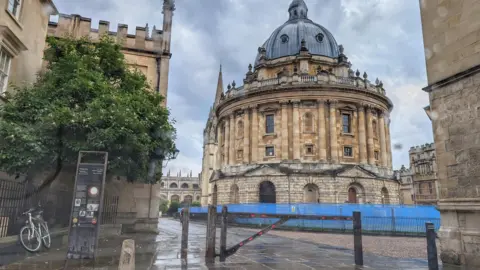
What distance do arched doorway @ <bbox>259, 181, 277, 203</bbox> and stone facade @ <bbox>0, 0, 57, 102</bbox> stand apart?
2680 cm

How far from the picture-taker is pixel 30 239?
8.52m

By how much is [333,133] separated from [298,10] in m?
27.3

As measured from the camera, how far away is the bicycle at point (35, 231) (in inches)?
335

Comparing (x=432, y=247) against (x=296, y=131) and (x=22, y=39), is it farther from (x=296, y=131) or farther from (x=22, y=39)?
(x=296, y=131)

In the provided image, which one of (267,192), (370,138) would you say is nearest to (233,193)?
(267,192)

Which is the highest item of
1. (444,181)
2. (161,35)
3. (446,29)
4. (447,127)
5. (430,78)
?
(161,35)

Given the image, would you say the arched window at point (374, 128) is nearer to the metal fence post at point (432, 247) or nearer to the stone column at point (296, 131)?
the stone column at point (296, 131)

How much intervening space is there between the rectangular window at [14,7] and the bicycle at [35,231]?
297 inches

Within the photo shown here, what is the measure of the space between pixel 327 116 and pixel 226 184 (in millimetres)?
14621

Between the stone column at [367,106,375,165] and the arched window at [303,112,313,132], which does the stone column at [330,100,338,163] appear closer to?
the arched window at [303,112,313,132]

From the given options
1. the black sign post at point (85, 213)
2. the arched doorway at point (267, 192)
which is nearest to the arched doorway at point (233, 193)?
the arched doorway at point (267, 192)

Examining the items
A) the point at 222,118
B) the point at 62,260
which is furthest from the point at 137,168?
the point at 222,118

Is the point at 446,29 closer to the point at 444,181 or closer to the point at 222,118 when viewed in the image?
the point at 444,181

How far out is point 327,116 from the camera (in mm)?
38312
